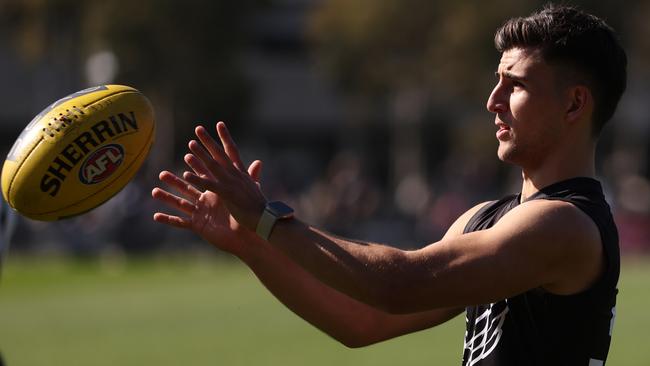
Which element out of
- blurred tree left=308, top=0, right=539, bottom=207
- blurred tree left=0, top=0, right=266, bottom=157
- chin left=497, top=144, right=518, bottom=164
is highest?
blurred tree left=308, top=0, right=539, bottom=207

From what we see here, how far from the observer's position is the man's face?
4.27m

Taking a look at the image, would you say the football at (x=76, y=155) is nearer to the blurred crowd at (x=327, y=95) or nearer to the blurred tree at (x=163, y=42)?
the blurred crowd at (x=327, y=95)

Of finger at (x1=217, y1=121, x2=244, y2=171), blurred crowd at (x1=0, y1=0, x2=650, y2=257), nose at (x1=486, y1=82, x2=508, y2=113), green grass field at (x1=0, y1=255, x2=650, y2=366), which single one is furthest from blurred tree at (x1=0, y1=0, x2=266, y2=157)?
nose at (x1=486, y1=82, x2=508, y2=113)

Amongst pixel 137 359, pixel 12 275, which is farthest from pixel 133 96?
pixel 12 275

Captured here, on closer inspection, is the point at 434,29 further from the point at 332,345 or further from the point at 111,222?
the point at 332,345

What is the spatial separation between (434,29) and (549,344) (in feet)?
126

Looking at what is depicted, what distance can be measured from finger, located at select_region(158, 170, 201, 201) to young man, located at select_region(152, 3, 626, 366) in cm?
31

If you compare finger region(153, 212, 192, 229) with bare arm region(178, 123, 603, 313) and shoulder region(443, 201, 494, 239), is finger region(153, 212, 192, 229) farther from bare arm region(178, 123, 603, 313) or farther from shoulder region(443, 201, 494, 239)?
shoulder region(443, 201, 494, 239)

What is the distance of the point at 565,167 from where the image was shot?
4332mm

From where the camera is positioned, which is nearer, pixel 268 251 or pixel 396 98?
pixel 268 251

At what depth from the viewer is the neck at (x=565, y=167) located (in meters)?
4.33

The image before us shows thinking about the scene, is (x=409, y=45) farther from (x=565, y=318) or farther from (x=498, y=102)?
(x=565, y=318)

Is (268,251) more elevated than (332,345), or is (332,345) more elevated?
(332,345)

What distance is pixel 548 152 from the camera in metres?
4.32
